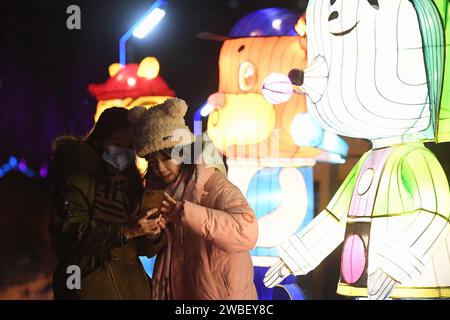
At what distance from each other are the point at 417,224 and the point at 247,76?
82cm

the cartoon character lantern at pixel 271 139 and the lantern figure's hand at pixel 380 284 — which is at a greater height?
the cartoon character lantern at pixel 271 139

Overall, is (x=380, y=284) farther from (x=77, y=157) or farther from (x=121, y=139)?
(x=77, y=157)

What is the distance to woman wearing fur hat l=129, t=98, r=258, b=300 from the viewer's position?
276 centimetres

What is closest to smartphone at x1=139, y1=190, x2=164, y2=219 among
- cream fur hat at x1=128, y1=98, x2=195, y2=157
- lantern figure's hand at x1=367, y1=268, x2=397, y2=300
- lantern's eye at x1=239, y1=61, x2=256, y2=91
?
cream fur hat at x1=128, y1=98, x2=195, y2=157

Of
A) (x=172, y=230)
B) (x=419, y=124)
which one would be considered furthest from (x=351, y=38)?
(x=172, y=230)

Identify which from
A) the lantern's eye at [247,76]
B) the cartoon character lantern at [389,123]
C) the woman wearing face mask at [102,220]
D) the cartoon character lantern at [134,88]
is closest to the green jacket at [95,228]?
the woman wearing face mask at [102,220]

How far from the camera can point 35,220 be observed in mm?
3195

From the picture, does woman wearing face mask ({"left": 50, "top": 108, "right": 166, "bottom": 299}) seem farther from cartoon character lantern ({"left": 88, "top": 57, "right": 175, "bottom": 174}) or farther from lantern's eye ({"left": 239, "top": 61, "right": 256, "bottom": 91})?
lantern's eye ({"left": 239, "top": 61, "right": 256, "bottom": 91})

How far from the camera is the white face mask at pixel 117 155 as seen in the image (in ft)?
9.42

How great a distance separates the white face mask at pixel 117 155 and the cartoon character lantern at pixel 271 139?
0.32 m

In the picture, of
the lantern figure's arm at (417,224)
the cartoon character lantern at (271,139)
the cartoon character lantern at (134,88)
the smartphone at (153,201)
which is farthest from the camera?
the cartoon character lantern at (134,88)

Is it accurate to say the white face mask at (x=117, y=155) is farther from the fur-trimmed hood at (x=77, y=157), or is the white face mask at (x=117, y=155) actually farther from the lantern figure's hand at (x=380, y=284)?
the lantern figure's hand at (x=380, y=284)

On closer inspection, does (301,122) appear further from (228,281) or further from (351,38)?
(228,281)
